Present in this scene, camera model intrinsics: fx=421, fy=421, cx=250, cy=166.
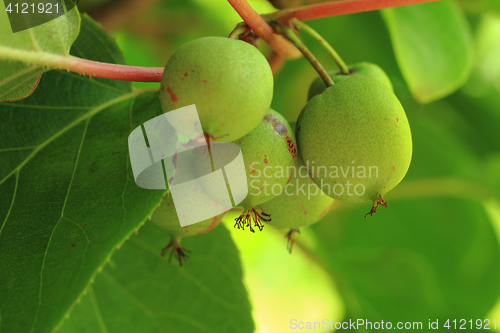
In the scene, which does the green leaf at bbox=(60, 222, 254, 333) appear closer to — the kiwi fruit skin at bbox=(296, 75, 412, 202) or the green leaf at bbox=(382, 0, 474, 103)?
the kiwi fruit skin at bbox=(296, 75, 412, 202)

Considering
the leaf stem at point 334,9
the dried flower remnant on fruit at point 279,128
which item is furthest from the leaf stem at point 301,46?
the dried flower remnant on fruit at point 279,128

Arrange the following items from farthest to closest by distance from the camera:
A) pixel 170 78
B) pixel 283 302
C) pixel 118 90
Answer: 1. pixel 283 302
2. pixel 118 90
3. pixel 170 78

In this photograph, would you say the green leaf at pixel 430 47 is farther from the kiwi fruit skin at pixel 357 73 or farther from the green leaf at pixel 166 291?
the green leaf at pixel 166 291

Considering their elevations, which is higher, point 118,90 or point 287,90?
point 118,90

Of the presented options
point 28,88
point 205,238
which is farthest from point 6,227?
point 205,238

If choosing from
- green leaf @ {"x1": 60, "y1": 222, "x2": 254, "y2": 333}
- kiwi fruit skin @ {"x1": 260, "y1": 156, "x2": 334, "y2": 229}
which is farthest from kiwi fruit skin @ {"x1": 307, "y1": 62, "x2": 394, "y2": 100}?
green leaf @ {"x1": 60, "y1": 222, "x2": 254, "y2": 333}

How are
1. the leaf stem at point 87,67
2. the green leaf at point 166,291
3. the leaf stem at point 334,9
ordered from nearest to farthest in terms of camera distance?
the leaf stem at point 87,67 → the leaf stem at point 334,9 → the green leaf at point 166,291

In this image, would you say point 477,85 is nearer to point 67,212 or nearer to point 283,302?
point 283,302
